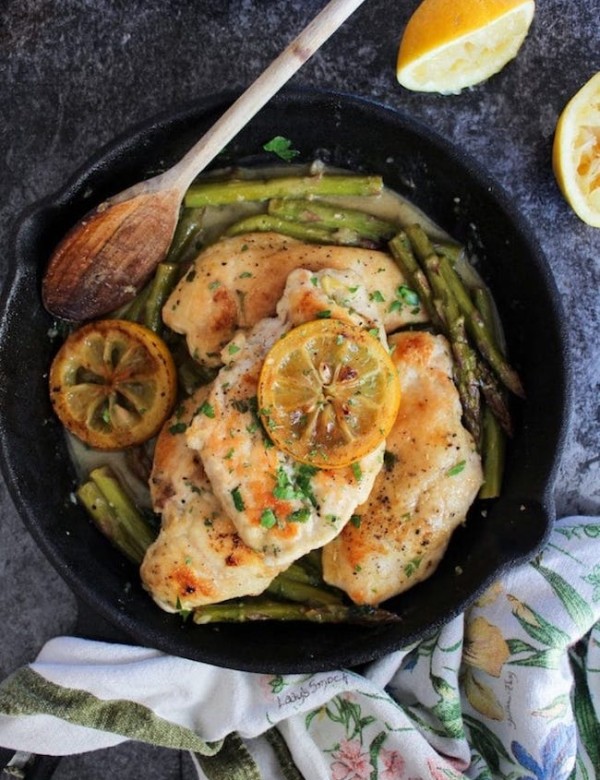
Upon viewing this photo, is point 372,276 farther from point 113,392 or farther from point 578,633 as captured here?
point 578,633

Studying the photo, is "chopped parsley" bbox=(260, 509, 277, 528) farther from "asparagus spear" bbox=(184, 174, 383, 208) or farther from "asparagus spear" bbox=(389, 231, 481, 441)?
"asparagus spear" bbox=(184, 174, 383, 208)

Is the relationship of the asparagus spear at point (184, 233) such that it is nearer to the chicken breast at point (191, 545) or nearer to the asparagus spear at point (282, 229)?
the asparagus spear at point (282, 229)

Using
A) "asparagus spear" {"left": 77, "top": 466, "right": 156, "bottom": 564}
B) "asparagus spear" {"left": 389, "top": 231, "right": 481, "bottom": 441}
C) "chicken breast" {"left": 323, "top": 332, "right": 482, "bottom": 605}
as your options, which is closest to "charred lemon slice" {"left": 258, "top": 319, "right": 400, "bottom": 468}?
"chicken breast" {"left": 323, "top": 332, "right": 482, "bottom": 605}

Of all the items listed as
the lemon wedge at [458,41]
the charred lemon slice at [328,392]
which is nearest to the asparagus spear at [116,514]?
the charred lemon slice at [328,392]

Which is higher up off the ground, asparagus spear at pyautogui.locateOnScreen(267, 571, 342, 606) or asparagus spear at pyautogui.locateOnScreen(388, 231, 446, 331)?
asparagus spear at pyautogui.locateOnScreen(388, 231, 446, 331)

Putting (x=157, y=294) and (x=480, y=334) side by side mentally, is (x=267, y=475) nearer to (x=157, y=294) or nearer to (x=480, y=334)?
(x=157, y=294)

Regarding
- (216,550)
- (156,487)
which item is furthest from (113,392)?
(216,550)
